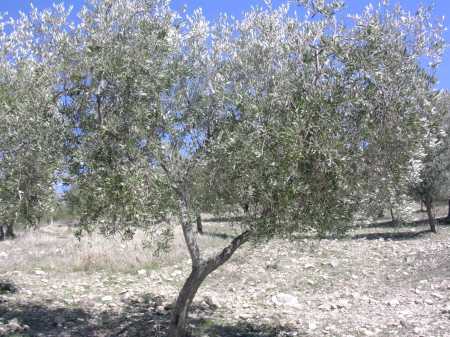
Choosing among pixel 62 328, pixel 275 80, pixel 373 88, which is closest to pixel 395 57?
pixel 373 88

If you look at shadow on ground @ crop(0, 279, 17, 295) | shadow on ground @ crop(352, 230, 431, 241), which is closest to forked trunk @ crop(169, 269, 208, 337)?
shadow on ground @ crop(0, 279, 17, 295)

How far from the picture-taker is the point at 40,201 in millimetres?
9352

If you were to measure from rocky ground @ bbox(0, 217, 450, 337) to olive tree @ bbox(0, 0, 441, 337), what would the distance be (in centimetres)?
326

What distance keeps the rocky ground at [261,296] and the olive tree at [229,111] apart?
3255 millimetres

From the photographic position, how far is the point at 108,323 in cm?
1219

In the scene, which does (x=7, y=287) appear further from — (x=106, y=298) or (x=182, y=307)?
(x=182, y=307)

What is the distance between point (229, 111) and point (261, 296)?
756 cm

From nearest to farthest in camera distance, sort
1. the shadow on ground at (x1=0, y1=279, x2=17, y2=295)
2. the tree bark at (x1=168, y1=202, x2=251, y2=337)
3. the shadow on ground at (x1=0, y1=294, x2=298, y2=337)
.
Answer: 1. the tree bark at (x1=168, y1=202, x2=251, y2=337)
2. the shadow on ground at (x1=0, y1=294, x2=298, y2=337)
3. the shadow on ground at (x1=0, y1=279, x2=17, y2=295)

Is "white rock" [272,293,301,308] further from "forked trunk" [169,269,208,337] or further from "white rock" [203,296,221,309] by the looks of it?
"forked trunk" [169,269,208,337]

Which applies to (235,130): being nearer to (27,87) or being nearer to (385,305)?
(27,87)

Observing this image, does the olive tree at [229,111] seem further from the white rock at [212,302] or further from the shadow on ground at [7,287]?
the shadow on ground at [7,287]

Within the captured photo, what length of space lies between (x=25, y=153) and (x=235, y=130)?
11.7 feet

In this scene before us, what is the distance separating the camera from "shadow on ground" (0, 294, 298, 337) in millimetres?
11391

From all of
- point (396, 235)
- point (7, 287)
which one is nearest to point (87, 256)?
point (7, 287)
